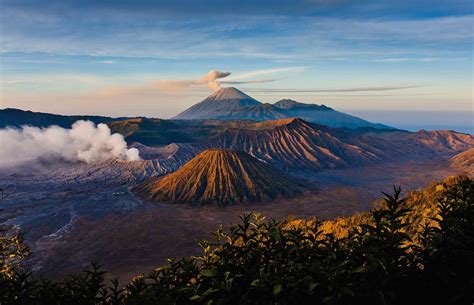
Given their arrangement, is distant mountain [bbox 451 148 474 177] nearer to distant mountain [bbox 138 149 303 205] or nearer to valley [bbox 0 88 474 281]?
valley [bbox 0 88 474 281]

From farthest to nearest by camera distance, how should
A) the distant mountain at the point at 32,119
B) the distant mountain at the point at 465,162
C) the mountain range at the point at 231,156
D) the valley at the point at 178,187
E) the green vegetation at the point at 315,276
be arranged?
the distant mountain at the point at 32,119
the distant mountain at the point at 465,162
the mountain range at the point at 231,156
the valley at the point at 178,187
the green vegetation at the point at 315,276

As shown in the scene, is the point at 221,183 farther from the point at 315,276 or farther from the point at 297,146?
the point at 315,276

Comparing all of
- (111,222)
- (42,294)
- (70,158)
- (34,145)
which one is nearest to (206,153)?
(111,222)

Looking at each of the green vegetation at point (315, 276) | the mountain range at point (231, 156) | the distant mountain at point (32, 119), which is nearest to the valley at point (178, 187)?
the mountain range at point (231, 156)

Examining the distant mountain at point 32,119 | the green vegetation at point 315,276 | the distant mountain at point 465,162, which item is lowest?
the distant mountain at point 465,162

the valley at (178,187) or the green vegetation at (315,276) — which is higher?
the green vegetation at (315,276)

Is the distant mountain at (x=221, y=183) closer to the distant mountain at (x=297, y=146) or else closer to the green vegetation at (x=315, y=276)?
the distant mountain at (x=297, y=146)

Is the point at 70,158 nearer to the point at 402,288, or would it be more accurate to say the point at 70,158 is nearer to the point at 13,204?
the point at 13,204

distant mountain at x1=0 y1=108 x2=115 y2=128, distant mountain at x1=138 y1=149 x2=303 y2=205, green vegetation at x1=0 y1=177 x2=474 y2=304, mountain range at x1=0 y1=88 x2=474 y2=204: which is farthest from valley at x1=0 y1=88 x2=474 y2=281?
green vegetation at x1=0 y1=177 x2=474 y2=304
